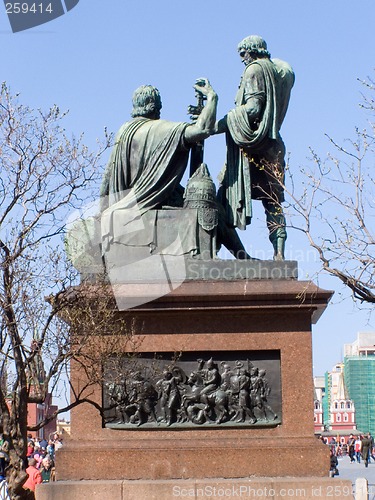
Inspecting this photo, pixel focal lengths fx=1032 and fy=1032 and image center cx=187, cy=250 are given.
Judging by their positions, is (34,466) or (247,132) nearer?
A: (247,132)

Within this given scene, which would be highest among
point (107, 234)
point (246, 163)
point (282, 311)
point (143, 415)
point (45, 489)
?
point (246, 163)

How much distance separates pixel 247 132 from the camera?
14930 millimetres

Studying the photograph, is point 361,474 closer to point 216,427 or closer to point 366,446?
point 366,446

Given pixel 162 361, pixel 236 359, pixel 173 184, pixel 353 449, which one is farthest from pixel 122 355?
pixel 353 449

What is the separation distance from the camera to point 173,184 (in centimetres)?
1516

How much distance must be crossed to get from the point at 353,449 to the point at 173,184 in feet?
94.5

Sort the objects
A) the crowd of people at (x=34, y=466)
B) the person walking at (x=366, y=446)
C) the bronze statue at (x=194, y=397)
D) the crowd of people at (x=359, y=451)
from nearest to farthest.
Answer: the bronze statue at (x=194, y=397), the crowd of people at (x=34, y=466), the crowd of people at (x=359, y=451), the person walking at (x=366, y=446)

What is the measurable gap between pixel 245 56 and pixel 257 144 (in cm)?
149

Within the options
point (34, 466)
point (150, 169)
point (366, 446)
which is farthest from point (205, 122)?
point (366, 446)

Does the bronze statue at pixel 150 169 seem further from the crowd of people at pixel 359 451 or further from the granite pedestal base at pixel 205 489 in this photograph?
the crowd of people at pixel 359 451

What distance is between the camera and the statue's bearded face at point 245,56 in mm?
15477

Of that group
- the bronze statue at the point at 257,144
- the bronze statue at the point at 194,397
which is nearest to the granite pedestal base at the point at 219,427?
the bronze statue at the point at 194,397

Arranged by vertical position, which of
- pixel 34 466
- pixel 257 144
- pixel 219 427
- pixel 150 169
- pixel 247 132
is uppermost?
pixel 247 132

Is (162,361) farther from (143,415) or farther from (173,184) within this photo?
(173,184)
